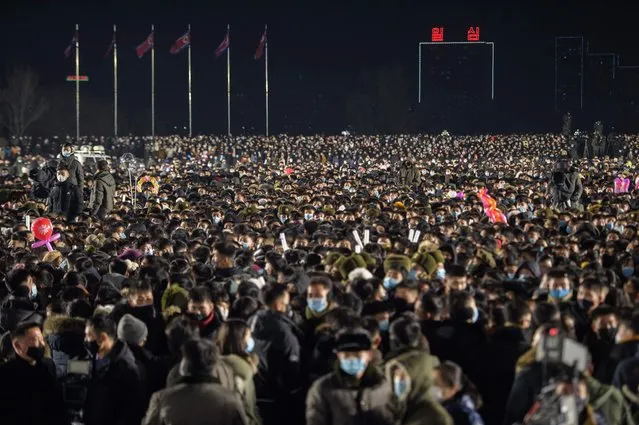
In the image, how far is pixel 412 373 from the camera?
8398 mm

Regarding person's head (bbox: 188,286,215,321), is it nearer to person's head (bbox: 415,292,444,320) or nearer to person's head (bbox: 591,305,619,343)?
person's head (bbox: 415,292,444,320)

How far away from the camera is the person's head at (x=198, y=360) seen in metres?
8.11

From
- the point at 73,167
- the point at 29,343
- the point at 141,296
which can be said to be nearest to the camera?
the point at 29,343

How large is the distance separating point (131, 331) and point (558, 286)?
155 inches

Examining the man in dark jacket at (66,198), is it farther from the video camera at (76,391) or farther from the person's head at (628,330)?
the person's head at (628,330)

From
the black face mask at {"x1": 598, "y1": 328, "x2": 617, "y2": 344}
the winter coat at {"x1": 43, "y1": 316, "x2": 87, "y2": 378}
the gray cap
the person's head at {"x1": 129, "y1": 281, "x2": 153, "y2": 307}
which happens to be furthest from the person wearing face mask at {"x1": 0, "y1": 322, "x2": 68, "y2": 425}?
the black face mask at {"x1": 598, "y1": 328, "x2": 617, "y2": 344}

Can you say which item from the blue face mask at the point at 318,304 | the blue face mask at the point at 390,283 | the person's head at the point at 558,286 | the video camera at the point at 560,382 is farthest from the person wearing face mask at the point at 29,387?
the person's head at the point at 558,286

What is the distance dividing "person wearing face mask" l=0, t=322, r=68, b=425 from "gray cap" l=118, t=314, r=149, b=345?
2.17 ft

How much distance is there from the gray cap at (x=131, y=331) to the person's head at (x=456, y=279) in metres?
3.24

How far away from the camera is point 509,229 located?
62.0 ft

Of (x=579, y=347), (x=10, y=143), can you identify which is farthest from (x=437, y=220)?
(x=10, y=143)

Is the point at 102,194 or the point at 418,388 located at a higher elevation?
the point at 102,194

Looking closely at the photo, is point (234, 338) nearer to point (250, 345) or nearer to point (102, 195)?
point (250, 345)

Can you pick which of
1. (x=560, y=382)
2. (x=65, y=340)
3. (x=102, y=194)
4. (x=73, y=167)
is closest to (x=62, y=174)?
(x=73, y=167)
